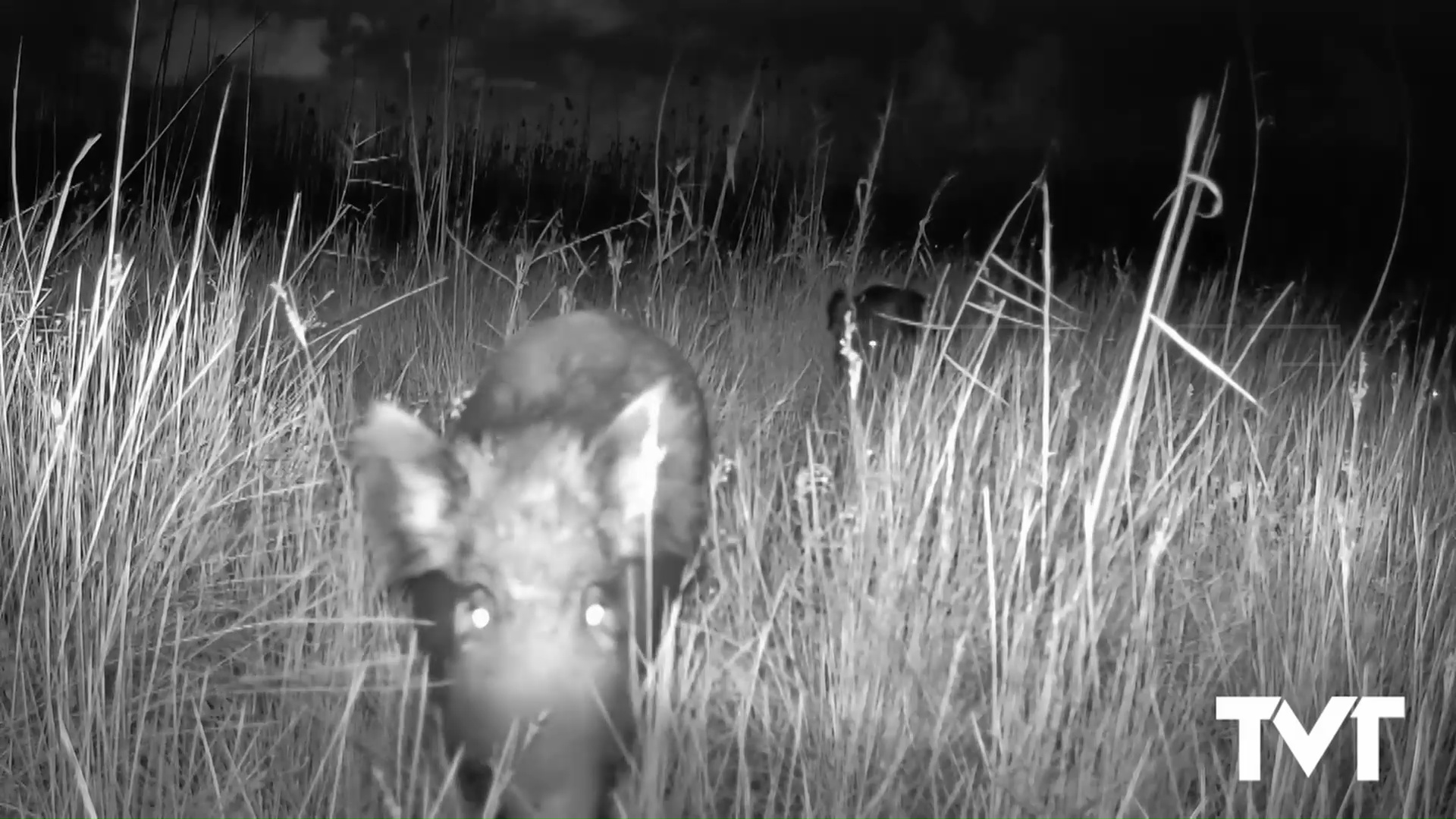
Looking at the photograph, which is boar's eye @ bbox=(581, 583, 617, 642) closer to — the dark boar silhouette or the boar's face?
the boar's face

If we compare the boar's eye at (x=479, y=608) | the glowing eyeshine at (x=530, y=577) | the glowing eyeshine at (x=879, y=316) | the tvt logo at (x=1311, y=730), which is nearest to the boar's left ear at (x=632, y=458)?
the glowing eyeshine at (x=530, y=577)

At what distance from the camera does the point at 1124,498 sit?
2.22m

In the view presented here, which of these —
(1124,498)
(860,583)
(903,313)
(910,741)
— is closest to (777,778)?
(910,741)

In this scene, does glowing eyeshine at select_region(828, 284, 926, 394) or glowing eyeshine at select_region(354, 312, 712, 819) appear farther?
glowing eyeshine at select_region(828, 284, 926, 394)

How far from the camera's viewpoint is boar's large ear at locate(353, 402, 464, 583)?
1715 millimetres

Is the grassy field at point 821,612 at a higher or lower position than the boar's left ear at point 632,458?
lower

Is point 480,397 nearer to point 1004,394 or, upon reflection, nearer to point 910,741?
point 910,741

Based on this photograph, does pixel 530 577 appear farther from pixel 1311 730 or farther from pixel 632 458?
pixel 1311 730

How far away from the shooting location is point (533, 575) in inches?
64.7

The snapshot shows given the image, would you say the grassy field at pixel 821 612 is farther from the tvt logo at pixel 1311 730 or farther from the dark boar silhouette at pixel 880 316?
the dark boar silhouette at pixel 880 316

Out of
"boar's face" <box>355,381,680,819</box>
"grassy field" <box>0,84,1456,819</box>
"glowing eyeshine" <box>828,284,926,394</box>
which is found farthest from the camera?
"glowing eyeshine" <box>828,284,926,394</box>

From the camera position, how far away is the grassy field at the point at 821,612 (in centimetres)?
181

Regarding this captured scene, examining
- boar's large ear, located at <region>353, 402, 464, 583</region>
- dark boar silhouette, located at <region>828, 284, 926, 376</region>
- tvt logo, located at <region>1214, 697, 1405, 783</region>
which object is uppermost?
dark boar silhouette, located at <region>828, 284, 926, 376</region>

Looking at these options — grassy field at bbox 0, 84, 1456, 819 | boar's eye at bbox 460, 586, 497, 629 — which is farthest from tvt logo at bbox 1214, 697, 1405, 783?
boar's eye at bbox 460, 586, 497, 629
